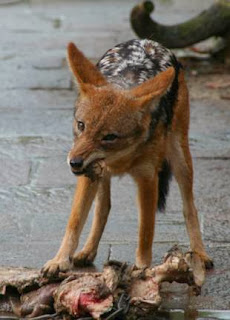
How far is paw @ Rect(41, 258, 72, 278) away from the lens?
6.12 meters

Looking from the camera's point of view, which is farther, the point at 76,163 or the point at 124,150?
the point at 124,150

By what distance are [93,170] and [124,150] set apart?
375mm

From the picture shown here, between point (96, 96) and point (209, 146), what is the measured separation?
3725 mm

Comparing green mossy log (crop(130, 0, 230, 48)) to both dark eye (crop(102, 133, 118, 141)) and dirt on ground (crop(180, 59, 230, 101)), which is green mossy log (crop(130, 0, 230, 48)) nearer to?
dirt on ground (crop(180, 59, 230, 101))

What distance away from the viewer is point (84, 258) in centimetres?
691

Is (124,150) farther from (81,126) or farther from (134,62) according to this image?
(134,62)

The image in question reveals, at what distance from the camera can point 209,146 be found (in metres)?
9.84

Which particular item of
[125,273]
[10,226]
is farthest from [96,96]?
[10,226]

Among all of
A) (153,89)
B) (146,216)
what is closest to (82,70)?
(153,89)

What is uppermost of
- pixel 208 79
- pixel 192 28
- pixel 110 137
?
pixel 110 137

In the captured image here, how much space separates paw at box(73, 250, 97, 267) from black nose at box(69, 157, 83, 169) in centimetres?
125

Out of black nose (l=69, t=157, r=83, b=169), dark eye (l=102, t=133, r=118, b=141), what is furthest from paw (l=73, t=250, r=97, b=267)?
black nose (l=69, t=157, r=83, b=169)

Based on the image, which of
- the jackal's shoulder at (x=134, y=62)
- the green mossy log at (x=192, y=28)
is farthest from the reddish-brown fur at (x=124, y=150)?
the green mossy log at (x=192, y=28)

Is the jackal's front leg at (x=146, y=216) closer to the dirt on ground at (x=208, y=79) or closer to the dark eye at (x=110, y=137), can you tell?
the dark eye at (x=110, y=137)
